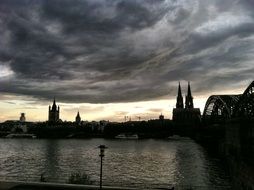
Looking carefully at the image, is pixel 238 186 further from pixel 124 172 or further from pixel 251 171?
pixel 124 172

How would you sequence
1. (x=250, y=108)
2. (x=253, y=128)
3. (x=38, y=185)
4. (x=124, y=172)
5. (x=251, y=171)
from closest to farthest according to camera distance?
(x=38, y=185) < (x=251, y=171) < (x=253, y=128) < (x=124, y=172) < (x=250, y=108)

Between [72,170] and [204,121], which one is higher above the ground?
[204,121]

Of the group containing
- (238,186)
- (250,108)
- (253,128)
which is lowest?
(238,186)

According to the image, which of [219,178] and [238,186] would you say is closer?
[238,186]

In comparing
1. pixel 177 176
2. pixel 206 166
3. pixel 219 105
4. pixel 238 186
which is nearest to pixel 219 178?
pixel 177 176

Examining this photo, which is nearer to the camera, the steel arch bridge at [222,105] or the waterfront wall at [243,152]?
the waterfront wall at [243,152]

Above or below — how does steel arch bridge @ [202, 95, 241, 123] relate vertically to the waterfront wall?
above

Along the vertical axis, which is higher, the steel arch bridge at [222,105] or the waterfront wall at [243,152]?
the steel arch bridge at [222,105]

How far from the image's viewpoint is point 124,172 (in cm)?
6184

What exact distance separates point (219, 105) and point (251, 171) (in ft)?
247

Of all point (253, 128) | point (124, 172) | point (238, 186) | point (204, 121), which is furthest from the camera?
point (204, 121)

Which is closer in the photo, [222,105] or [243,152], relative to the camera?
[243,152]

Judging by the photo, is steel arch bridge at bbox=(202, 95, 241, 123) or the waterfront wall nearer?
the waterfront wall

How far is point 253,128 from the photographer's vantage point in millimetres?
48875
